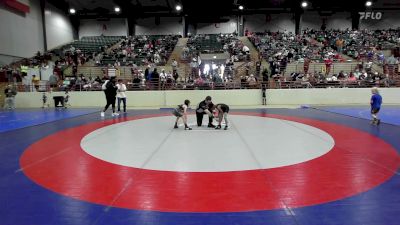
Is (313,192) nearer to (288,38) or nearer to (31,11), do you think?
(288,38)

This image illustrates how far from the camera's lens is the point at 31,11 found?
96.6ft

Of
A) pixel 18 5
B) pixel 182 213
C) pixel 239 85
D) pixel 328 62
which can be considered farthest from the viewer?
pixel 18 5

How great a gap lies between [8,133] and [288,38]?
2566 cm

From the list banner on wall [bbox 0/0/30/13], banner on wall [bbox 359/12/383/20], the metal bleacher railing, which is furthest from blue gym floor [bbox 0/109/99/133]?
banner on wall [bbox 359/12/383/20]

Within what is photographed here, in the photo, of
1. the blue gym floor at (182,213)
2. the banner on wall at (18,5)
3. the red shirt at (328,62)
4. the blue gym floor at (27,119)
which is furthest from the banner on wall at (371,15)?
the blue gym floor at (182,213)

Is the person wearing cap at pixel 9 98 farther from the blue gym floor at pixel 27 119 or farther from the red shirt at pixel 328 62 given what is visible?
the red shirt at pixel 328 62

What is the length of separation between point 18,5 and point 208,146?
27313 millimetres

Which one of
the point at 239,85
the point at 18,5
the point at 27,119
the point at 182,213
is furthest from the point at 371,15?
the point at 182,213

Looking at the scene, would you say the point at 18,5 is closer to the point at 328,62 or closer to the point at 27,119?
the point at 27,119

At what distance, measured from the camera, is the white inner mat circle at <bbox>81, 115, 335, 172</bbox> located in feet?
18.6

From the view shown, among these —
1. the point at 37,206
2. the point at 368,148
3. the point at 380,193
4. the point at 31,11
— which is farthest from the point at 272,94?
the point at 31,11

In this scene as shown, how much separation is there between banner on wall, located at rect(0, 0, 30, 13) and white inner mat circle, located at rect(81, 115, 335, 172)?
21.8 m

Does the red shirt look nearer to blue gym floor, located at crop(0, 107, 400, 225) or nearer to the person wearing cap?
A: blue gym floor, located at crop(0, 107, 400, 225)

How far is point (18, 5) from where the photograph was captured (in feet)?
87.8
